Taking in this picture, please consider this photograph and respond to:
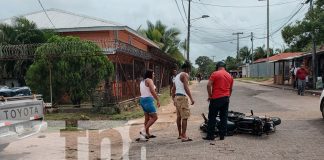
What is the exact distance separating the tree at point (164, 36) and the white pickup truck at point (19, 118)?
101ft

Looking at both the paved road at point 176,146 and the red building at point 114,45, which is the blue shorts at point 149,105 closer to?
the paved road at point 176,146

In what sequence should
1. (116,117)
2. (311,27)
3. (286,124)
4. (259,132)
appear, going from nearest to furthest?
(259,132) → (286,124) → (116,117) → (311,27)

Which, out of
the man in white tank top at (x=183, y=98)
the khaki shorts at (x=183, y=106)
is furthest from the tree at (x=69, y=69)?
the khaki shorts at (x=183, y=106)

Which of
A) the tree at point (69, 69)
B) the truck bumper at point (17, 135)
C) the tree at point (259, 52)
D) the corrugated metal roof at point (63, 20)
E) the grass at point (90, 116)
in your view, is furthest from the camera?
the tree at point (259, 52)

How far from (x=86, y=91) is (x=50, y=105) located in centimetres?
148

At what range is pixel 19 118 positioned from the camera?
7.40m

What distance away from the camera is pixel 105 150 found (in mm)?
8328

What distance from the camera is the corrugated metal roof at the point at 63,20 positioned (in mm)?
21531

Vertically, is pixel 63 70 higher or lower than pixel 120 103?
higher

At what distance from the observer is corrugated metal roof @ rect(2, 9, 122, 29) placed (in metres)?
21.5

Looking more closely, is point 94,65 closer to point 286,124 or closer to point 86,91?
point 86,91

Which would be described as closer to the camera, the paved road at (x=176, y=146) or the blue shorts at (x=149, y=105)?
the paved road at (x=176, y=146)

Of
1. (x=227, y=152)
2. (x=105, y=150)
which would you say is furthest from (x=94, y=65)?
(x=227, y=152)

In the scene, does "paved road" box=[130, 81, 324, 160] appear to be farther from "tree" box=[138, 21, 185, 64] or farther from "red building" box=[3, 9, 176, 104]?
"tree" box=[138, 21, 185, 64]
